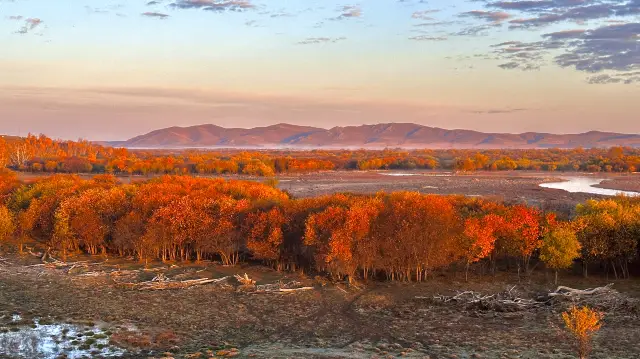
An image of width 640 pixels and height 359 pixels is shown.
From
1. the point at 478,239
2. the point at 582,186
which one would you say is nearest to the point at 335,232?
the point at 478,239

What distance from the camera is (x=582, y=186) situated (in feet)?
330

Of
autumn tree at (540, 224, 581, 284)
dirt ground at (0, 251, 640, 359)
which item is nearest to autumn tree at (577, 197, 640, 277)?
autumn tree at (540, 224, 581, 284)

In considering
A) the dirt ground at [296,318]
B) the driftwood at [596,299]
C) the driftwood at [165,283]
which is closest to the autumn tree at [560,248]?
the dirt ground at [296,318]

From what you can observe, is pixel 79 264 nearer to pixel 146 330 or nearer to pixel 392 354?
pixel 146 330

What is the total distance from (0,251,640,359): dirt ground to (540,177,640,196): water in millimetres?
54894

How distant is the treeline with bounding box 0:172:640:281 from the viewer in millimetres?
39250

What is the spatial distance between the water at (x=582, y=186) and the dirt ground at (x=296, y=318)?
2161 inches

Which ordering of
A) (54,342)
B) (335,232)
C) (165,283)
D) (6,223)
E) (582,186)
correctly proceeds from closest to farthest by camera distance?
(54,342), (165,283), (335,232), (6,223), (582,186)

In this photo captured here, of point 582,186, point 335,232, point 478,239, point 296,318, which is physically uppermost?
point 335,232

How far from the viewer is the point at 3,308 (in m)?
31.9

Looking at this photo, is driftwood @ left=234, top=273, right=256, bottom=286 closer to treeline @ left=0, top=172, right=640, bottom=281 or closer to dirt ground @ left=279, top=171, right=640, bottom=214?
treeline @ left=0, top=172, right=640, bottom=281

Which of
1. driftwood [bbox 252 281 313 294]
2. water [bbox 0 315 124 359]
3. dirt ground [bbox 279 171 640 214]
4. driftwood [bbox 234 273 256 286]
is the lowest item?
driftwood [bbox 252 281 313 294]

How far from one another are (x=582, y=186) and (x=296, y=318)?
275 ft

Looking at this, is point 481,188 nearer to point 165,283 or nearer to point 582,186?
point 582,186
